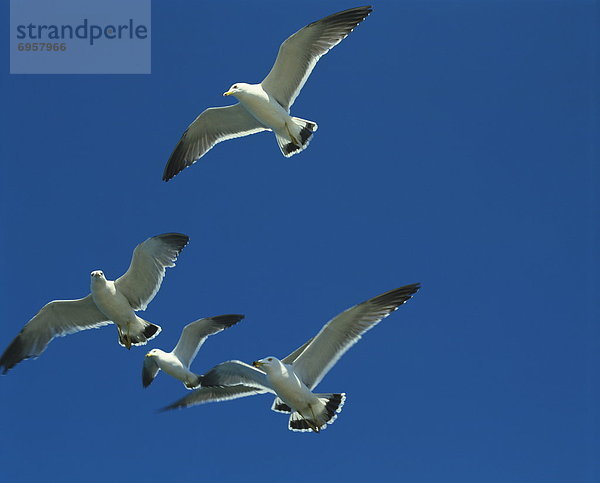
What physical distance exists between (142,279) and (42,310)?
1427 millimetres

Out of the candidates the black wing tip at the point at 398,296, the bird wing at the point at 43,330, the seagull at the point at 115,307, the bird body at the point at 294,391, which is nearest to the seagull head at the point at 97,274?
the seagull at the point at 115,307

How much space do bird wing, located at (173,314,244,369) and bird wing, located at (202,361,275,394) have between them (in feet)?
7.64

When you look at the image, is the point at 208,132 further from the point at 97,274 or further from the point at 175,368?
the point at 175,368

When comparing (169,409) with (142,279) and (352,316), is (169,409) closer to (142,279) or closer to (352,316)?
(142,279)

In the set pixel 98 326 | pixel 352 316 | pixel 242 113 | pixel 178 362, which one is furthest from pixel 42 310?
pixel 352 316

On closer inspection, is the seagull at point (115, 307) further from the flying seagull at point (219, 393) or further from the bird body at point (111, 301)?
the flying seagull at point (219, 393)

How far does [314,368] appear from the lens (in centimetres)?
1109

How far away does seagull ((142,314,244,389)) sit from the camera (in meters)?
13.8

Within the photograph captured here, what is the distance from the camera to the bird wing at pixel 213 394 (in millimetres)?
12500

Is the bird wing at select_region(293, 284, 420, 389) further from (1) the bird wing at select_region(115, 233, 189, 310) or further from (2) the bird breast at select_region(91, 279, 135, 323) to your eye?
(2) the bird breast at select_region(91, 279, 135, 323)

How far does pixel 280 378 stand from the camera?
11.0 meters

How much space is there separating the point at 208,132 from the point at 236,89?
1.43 meters

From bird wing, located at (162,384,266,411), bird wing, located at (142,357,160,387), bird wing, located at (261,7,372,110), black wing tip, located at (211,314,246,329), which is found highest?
bird wing, located at (261,7,372,110)

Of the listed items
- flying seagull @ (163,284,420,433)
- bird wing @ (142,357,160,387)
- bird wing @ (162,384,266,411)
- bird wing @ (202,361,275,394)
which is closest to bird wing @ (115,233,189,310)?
bird wing @ (142,357,160,387)
